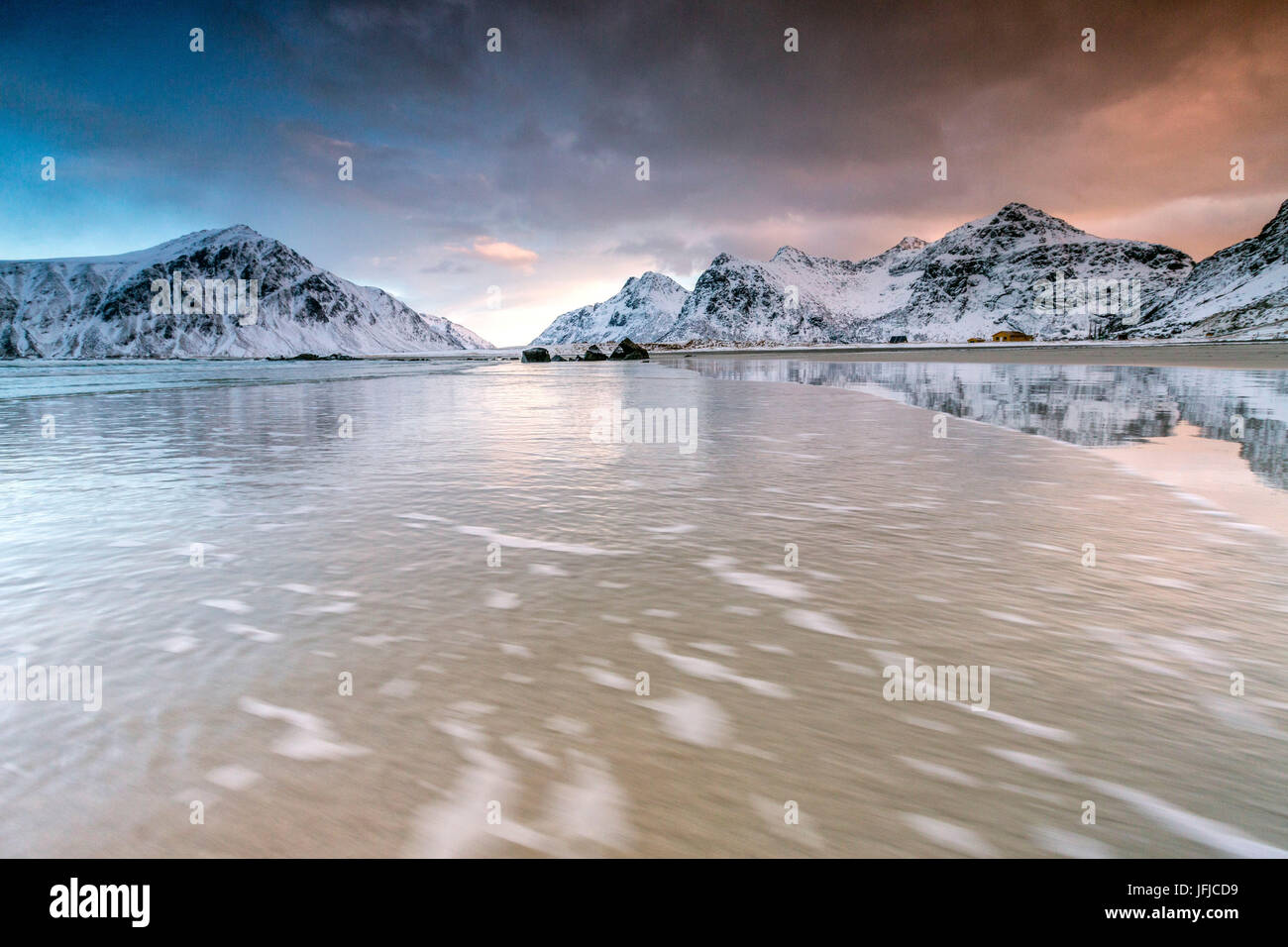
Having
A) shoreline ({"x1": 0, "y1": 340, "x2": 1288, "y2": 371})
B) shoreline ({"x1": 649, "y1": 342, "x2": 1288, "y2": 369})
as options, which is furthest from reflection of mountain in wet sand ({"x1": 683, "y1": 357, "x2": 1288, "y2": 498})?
shoreline ({"x1": 649, "y1": 342, "x2": 1288, "y2": 369})

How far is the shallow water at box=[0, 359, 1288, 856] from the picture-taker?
110 inches

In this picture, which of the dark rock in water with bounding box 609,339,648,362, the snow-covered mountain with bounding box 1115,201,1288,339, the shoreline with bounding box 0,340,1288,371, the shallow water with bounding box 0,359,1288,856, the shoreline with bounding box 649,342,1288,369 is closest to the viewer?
the shallow water with bounding box 0,359,1288,856

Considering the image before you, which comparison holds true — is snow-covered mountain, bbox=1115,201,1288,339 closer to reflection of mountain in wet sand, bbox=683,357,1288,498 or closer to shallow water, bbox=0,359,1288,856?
reflection of mountain in wet sand, bbox=683,357,1288,498

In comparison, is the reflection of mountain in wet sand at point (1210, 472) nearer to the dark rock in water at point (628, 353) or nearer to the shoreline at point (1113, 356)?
the shoreline at point (1113, 356)

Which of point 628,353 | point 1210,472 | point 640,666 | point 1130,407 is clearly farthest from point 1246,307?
point 640,666

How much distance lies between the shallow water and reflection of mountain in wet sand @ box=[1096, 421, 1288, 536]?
52 centimetres

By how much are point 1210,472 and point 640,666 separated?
10.2 m

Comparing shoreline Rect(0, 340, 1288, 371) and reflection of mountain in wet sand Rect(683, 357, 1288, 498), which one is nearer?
reflection of mountain in wet sand Rect(683, 357, 1288, 498)

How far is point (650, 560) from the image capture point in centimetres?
615

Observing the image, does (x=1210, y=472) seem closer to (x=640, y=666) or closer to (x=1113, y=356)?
(x=640, y=666)

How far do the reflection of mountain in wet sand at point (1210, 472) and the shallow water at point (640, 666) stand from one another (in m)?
0.52

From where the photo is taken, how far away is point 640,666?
161 inches

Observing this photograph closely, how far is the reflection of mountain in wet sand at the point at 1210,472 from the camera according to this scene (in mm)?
7668
